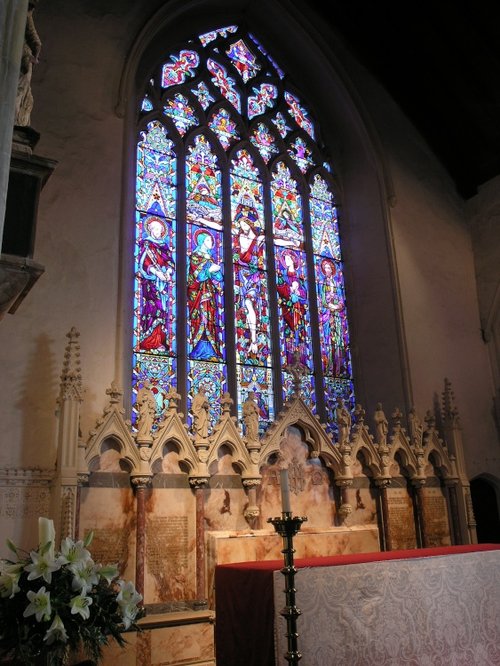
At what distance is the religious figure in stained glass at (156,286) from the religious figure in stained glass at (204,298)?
0.27m

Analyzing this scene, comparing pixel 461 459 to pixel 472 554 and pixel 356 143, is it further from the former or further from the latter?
pixel 356 143

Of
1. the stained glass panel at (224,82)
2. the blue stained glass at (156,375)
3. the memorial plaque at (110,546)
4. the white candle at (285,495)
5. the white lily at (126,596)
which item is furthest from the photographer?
the stained glass panel at (224,82)

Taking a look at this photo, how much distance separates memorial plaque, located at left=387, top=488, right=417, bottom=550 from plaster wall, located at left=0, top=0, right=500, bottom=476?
1.58 m

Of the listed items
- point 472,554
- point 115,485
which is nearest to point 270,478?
point 115,485

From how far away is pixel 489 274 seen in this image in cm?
959

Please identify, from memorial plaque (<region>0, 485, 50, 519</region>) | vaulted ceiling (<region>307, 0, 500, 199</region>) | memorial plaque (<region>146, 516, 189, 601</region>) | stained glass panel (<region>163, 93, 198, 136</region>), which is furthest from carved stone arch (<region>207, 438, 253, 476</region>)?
vaulted ceiling (<region>307, 0, 500, 199</region>)

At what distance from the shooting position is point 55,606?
2.81 meters

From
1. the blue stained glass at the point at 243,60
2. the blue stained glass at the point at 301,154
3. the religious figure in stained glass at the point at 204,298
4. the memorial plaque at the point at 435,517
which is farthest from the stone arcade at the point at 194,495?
the blue stained glass at the point at 243,60

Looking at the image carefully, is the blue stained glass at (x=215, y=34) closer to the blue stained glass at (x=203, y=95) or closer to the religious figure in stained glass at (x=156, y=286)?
the blue stained glass at (x=203, y=95)

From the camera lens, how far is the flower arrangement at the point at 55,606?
277 centimetres

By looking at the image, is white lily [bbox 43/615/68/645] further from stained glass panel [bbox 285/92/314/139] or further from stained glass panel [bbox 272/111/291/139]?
stained glass panel [bbox 285/92/314/139]

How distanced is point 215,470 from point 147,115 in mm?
4596

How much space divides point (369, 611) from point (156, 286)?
4424 mm

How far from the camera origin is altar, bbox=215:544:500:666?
3.81 metres
